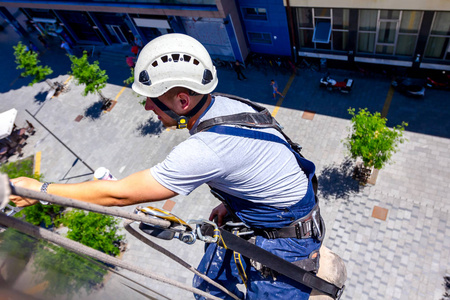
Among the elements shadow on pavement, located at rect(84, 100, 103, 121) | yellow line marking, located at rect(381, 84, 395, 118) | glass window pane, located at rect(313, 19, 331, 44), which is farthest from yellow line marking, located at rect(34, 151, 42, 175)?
yellow line marking, located at rect(381, 84, 395, 118)

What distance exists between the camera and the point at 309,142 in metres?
17.2

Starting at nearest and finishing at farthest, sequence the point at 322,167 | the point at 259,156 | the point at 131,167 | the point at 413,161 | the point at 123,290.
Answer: the point at 123,290 → the point at 259,156 → the point at 413,161 → the point at 322,167 → the point at 131,167

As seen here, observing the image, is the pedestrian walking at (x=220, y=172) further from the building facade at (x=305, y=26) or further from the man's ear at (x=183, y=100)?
the building facade at (x=305, y=26)

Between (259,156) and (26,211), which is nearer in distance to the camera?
(259,156)

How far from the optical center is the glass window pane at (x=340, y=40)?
18672mm

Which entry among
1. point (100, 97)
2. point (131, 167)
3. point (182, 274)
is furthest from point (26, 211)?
point (100, 97)

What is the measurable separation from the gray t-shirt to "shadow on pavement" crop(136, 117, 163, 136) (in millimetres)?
16855

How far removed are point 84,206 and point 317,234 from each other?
11.4ft

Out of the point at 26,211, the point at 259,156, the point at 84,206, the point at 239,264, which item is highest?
the point at 84,206

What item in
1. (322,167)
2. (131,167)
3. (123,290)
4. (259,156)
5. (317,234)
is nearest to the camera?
(123,290)

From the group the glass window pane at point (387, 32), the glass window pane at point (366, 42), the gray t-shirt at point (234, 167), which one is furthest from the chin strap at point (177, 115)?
the glass window pane at point (366, 42)

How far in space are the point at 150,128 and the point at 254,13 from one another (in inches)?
414

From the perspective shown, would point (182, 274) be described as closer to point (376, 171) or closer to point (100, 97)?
point (376, 171)

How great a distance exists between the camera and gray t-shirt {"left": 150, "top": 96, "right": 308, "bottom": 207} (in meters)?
3.27
